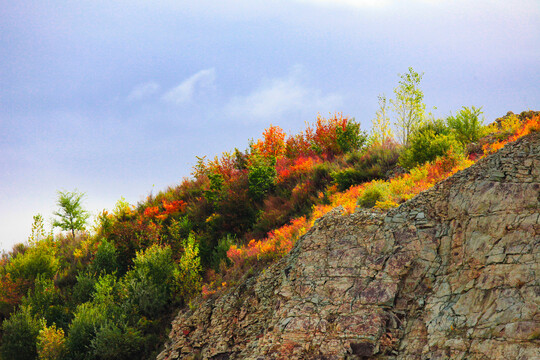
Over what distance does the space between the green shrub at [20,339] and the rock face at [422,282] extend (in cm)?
727

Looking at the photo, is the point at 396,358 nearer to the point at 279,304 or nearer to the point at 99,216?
the point at 279,304

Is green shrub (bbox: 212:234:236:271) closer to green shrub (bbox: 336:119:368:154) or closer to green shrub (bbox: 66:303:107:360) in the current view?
green shrub (bbox: 66:303:107:360)

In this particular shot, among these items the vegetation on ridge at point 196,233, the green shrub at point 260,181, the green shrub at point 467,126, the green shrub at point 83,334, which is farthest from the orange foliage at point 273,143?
the green shrub at point 83,334

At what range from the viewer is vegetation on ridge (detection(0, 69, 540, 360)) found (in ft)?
40.1

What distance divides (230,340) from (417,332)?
14.3ft

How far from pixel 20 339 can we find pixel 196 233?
23.8 ft

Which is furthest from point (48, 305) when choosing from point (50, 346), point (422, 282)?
point (422, 282)

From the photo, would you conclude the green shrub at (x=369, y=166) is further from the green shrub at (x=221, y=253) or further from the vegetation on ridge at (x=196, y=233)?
the green shrub at (x=221, y=253)

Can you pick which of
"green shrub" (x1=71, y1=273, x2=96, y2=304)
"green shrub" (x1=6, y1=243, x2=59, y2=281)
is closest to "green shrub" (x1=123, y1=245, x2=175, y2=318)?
"green shrub" (x1=71, y1=273, x2=96, y2=304)

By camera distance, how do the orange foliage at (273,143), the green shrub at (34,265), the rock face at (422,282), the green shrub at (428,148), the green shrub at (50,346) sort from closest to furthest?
the rock face at (422,282) < the green shrub at (50,346) < the green shrub at (428,148) < the green shrub at (34,265) < the orange foliage at (273,143)

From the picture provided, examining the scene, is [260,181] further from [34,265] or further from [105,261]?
[34,265]

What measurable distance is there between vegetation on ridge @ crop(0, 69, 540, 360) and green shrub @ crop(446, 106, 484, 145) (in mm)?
46

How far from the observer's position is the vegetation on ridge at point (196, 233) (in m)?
12.2

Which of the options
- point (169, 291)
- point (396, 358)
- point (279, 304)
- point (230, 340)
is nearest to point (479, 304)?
point (396, 358)
